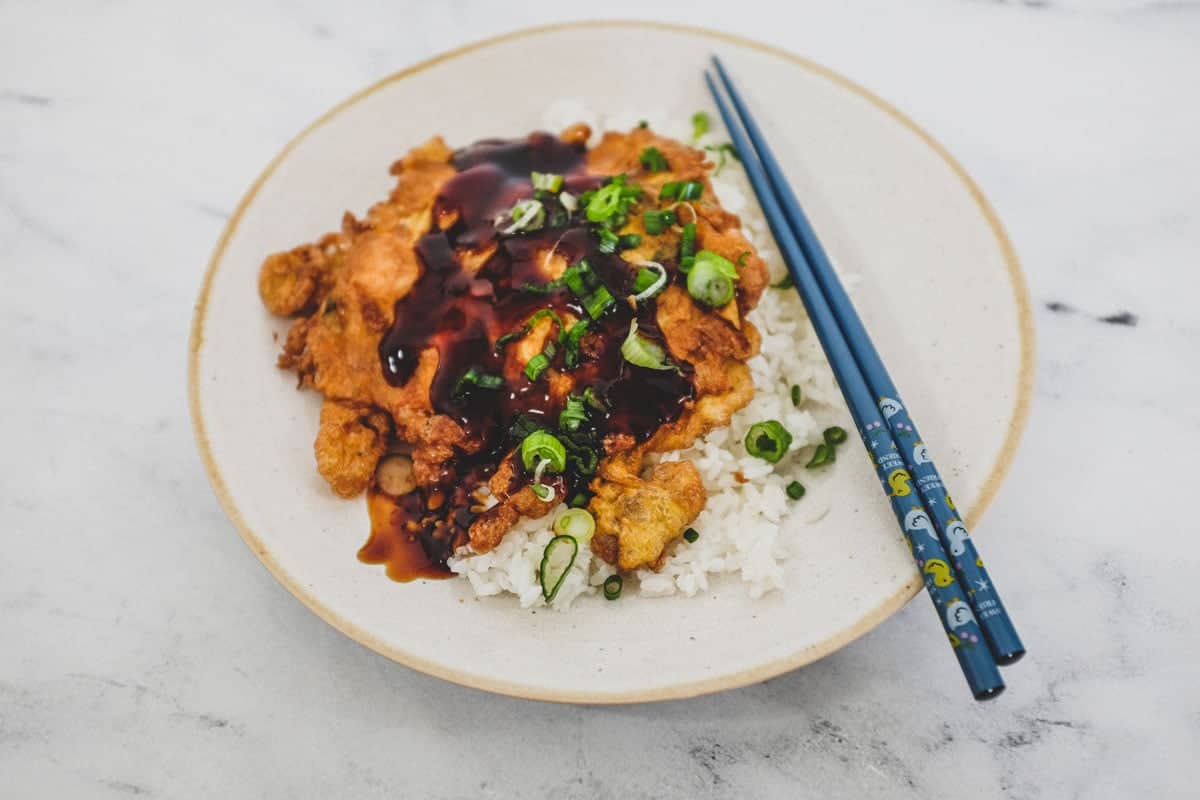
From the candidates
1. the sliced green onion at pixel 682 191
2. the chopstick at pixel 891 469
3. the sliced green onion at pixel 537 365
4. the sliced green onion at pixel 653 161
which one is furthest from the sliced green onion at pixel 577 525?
the sliced green onion at pixel 653 161

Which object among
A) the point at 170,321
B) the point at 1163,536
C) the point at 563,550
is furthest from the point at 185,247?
the point at 1163,536

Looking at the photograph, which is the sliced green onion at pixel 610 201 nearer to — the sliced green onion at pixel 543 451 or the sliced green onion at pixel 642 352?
the sliced green onion at pixel 642 352

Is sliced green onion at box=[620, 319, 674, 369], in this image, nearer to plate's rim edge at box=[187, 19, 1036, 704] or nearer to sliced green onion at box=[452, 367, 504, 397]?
sliced green onion at box=[452, 367, 504, 397]

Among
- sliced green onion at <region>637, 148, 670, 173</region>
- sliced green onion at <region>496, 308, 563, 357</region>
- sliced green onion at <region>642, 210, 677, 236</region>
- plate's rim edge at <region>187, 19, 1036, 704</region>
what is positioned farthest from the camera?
sliced green onion at <region>637, 148, 670, 173</region>

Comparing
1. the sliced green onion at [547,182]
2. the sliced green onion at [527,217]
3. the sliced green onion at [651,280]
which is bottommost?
the sliced green onion at [651,280]

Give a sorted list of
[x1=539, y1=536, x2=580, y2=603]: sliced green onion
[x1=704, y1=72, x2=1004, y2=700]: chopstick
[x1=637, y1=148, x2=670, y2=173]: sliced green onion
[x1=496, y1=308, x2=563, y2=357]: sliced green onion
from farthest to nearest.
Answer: [x1=637, y1=148, x2=670, y2=173]: sliced green onion
[x1=496, y1=308, x2=563, y2=357]: sliced green onion
[x1=539, y1=536, x2=580, y2=603]: sliced green onion
[x1=704, y1=72, x2=1004, y2=700]: chopstick

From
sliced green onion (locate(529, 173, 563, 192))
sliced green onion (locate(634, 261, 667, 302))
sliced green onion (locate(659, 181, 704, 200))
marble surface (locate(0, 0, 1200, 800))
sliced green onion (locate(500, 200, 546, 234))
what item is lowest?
marble surface (locate(0, 0, 1200, 800))

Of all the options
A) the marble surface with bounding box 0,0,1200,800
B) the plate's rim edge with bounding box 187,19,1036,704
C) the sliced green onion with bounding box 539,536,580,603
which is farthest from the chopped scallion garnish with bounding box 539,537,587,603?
the marble surface with bounding box 0,0,1200,800

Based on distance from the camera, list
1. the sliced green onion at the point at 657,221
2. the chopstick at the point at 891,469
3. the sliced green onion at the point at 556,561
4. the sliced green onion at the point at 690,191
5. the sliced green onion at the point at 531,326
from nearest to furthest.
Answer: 1. the chopstick at the point at 891,469
2. the sliced green onion at the point at 556,561
3. the sliced green onion at the point at 531,326
4. the sliced green onion at the point at 657,221
5. the sliced green onion at the point at 690,191
